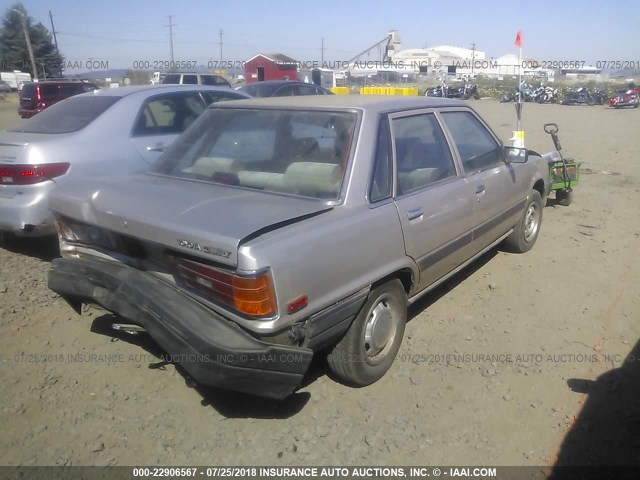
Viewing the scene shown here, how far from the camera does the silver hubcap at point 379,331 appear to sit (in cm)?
295

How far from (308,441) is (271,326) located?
74 cm

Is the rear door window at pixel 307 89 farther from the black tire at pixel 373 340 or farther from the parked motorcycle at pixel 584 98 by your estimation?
the parked motorcycle at pixel 584 98

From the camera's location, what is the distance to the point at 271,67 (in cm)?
4125

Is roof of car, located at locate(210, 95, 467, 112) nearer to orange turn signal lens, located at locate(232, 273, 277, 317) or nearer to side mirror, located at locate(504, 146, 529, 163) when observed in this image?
side mirror, located at locate(504, 146, 529, 163)

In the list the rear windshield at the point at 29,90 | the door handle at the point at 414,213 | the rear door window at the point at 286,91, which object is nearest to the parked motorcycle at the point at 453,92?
the rear door window at the point at 286,91

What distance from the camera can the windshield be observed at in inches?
114

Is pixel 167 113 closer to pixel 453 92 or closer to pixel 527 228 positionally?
pixel 527 228

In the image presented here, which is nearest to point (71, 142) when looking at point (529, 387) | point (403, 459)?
point (403, 459)

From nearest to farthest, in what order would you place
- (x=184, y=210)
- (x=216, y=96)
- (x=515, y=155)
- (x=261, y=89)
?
(x=184, y=210) → (x=515, y=155) → (x=216, y=96) → (x=261, y=89)

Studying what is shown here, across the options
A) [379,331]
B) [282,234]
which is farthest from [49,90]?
[282,234]

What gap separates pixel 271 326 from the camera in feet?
7.38

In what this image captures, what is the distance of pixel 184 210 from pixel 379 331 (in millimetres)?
1326

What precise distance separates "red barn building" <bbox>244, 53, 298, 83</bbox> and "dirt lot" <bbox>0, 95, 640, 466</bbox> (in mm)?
34669

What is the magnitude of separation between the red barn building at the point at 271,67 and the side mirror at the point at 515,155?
111 feet
